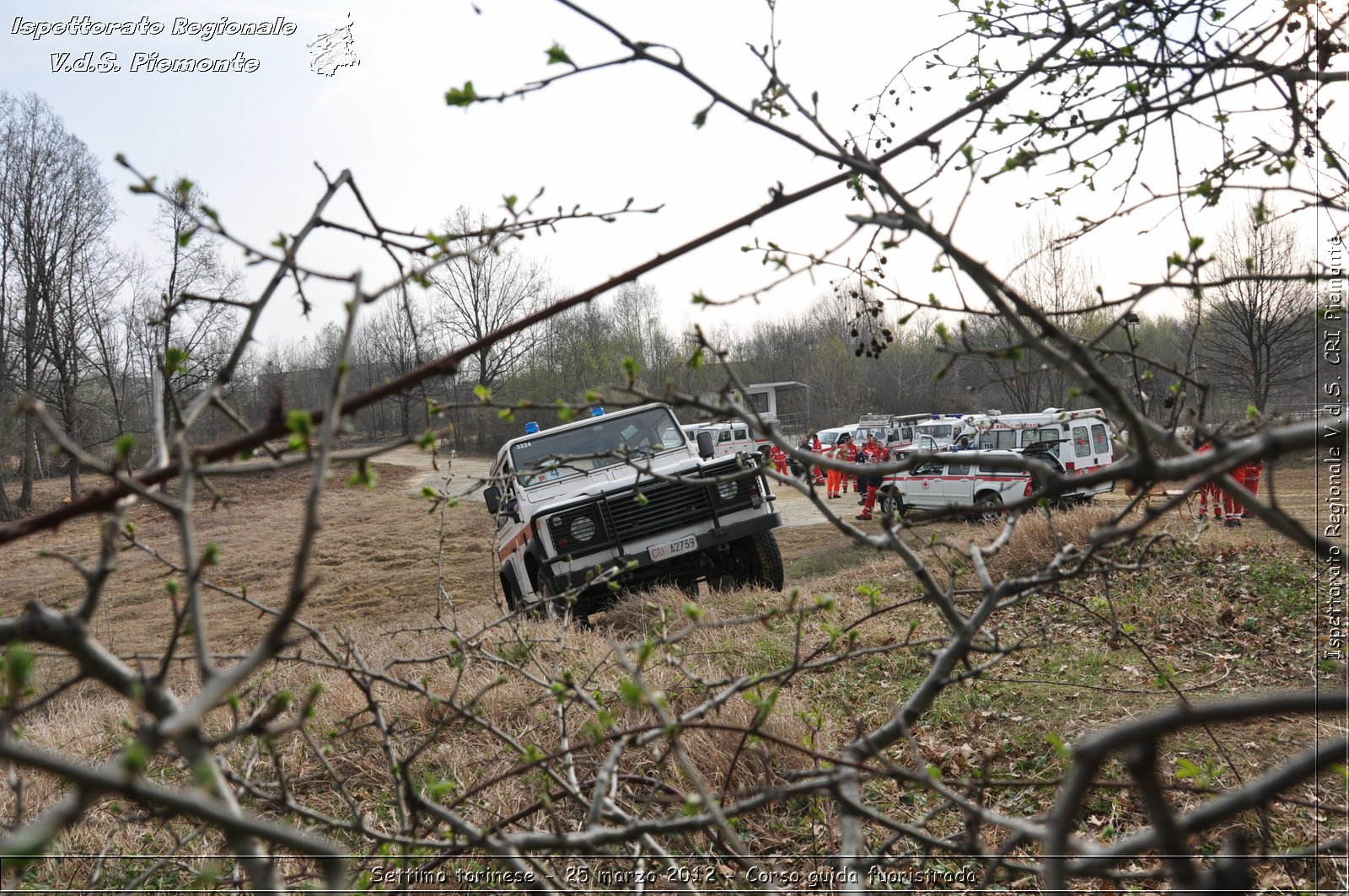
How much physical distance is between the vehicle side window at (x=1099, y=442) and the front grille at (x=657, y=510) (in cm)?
1235

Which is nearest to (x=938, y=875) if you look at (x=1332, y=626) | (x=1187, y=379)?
(x=1187, y=379)

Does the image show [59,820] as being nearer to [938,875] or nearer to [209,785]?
[209,785]

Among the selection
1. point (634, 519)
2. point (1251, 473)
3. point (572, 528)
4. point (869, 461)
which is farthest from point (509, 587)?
point (869, 461)

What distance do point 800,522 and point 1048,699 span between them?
46.0 feet

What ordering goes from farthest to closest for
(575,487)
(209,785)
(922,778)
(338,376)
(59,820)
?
(575,487)
(922,778)
(338,376)
(209,785)
(59,820)

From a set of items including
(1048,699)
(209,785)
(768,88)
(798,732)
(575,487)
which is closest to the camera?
(209,785)

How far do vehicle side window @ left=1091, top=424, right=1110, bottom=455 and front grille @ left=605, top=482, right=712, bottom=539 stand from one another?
1235cm

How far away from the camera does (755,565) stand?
28.2 ft

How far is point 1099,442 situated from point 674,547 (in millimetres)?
13152

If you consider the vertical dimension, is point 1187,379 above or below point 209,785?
above

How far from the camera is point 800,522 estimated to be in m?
18.5

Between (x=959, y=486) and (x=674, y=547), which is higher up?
(x=674, y=547)

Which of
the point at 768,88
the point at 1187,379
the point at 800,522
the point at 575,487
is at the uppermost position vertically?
the point at 768,88

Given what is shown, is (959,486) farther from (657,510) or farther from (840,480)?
(657,510)
